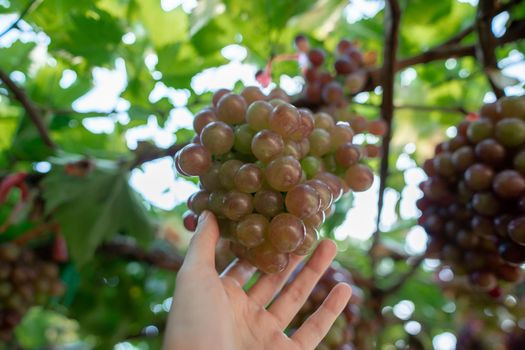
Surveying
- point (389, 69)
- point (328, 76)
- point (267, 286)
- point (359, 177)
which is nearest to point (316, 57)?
point (328, 76)

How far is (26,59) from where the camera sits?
4.03 feet

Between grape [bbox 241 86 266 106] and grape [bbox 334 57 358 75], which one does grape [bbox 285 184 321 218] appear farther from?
grape [bbox 334 57 358 75]

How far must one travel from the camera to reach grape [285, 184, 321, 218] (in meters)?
0.58

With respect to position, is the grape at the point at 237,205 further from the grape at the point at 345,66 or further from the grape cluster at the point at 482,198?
the grape at the point at 345,66

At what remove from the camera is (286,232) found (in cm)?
58

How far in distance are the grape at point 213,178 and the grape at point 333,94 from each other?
1.37ft

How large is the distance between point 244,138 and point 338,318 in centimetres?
53

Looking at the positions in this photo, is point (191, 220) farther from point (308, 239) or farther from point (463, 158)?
point (463, 158)

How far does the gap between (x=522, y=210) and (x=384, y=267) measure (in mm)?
1437

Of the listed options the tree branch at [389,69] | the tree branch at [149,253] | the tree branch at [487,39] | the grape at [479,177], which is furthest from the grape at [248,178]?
the tree branch at [149,253]

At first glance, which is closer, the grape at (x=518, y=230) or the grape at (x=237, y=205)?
the grape at (x=237, y=205)

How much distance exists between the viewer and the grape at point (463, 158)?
2.72ft

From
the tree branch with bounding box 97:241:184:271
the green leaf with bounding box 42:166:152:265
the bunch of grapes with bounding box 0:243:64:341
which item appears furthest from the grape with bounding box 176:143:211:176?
the tree branch with bounding box 97:241:184:271

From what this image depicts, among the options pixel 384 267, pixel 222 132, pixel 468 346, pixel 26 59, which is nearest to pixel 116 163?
pixel 26 59
